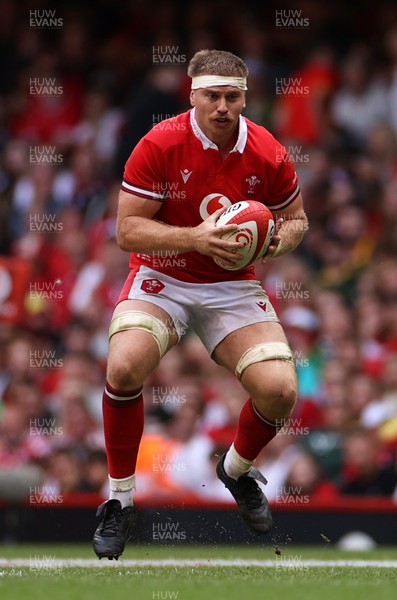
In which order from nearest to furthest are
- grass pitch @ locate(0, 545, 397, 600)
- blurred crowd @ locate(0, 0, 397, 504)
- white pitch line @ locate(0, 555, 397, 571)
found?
1. grass pitch @ locate(0, 545, 397, 600)
2. white pitch line @ locate(0, 555, 397, 571)
3. blurred crowd @ locate(0, 0, 397, 504)

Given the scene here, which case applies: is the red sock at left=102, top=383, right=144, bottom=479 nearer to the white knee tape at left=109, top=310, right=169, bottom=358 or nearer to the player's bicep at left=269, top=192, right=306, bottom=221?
the white knee tape at left=109, top=310, right=169, bottom=358

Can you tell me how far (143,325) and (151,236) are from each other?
45 centimetres

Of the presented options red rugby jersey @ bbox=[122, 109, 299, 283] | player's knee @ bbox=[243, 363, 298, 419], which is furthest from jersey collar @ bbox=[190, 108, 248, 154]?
player's knee @ bbox=[243, 363, 298, 419]

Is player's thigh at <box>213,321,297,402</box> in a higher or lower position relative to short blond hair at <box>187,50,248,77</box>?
lower

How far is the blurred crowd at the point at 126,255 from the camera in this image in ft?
33.7

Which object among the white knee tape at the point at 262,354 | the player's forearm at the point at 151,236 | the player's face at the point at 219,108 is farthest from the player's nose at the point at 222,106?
the white knee tape at the point at 262,354

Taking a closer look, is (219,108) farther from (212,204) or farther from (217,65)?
(212,204)

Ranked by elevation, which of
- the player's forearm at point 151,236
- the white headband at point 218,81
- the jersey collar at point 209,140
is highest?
the white headband at point 218,81

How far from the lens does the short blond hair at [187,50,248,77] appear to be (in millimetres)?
6996

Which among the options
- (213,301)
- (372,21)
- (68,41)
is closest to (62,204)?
(68,41)

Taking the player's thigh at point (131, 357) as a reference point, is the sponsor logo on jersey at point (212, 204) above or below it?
→ above

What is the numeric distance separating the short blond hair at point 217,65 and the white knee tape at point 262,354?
1.37m

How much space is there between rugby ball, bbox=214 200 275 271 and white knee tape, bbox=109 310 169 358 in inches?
17.8

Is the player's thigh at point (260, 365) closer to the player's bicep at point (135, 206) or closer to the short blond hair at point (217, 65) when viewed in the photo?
the player's bicep at point (135, 206)
